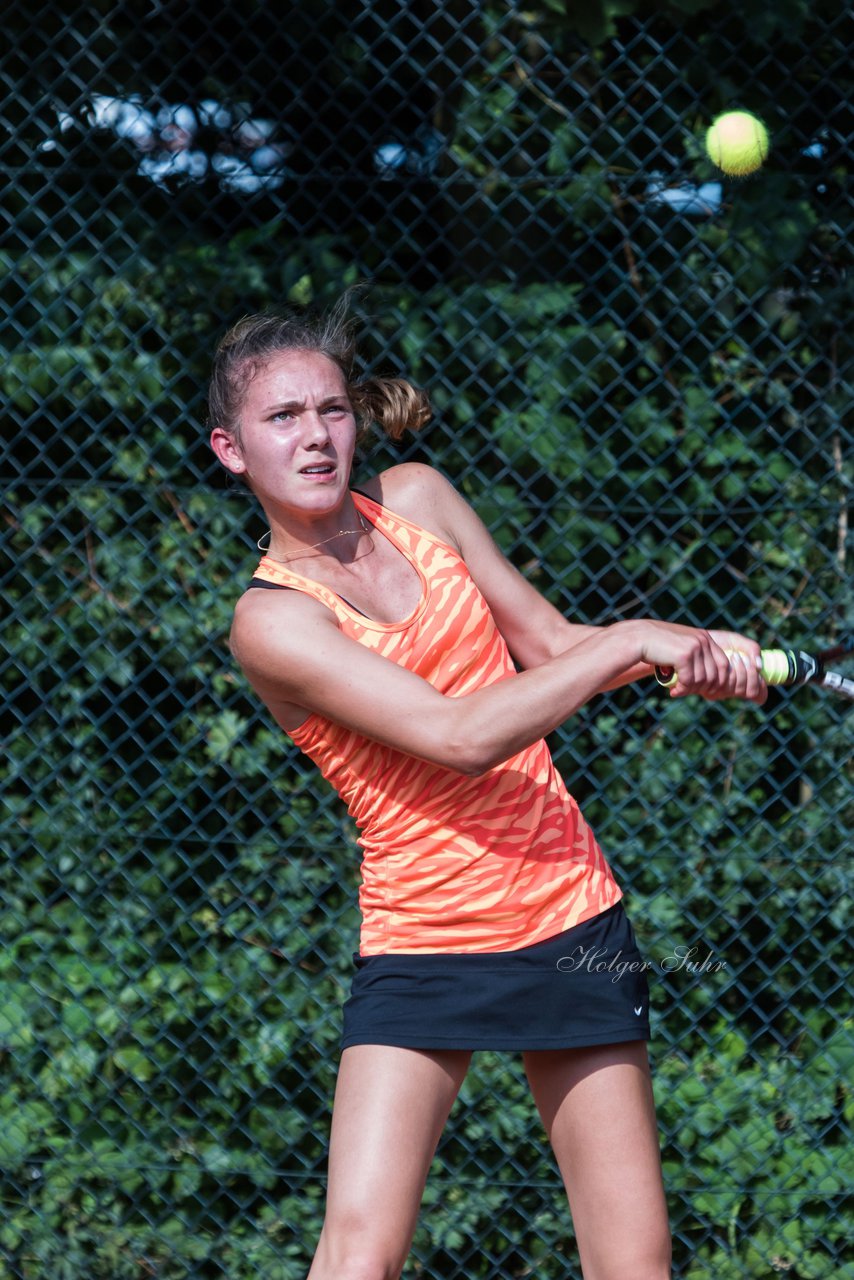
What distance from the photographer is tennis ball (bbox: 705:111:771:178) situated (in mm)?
3135

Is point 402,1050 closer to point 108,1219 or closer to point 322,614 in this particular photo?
point 322,614

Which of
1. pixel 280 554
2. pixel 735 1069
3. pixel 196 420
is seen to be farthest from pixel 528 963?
pixel 196 420

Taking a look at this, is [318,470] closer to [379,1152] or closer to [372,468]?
[379,1152]

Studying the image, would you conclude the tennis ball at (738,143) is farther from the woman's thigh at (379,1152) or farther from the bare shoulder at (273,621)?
the woman's thigh at (379,1152)

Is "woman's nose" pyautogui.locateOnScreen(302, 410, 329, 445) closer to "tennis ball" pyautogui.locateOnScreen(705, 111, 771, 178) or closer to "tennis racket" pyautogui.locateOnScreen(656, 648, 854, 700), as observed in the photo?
"tennis racket" pyautogui.locateOnScreen(656, 648, 854, 700)

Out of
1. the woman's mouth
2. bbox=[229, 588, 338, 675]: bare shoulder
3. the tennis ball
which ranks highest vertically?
the tennis ball

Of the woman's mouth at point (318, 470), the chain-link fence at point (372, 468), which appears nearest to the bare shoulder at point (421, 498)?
the woman's mouth at point (318, 470)

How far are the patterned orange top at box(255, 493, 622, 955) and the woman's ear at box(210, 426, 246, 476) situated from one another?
166 mm

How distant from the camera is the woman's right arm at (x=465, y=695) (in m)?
1.78

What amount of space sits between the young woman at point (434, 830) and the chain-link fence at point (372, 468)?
137cm

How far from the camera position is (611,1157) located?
1892 millimetres

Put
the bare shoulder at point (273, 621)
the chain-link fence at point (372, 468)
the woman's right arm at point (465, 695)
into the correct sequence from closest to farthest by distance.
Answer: the woman's right arm at point (465, 695)
the bare shoulder at point (273, 621)
the chain-link fence at point (372, 468)

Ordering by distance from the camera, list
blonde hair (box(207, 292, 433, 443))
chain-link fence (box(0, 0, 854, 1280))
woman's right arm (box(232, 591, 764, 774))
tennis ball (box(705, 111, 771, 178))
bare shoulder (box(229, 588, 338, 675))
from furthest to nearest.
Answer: chain-link fence (box(0, 0, 854, 1280)), tennis ball (box(705, 111, 771, 178)), blonde hair (box(207, 292, 433, 443)), bare shoulder (box(229, 588, 338, 675)), woman's right arm (box(232, 591, 764, 774))

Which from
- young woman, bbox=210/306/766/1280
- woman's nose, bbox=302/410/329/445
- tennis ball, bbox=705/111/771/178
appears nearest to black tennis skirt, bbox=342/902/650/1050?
young woman, bbox=210/306/766/1280
